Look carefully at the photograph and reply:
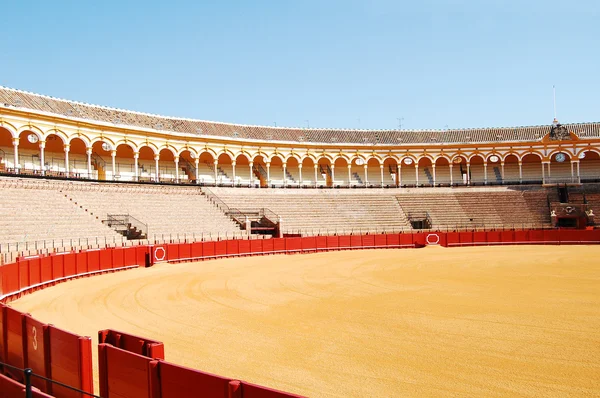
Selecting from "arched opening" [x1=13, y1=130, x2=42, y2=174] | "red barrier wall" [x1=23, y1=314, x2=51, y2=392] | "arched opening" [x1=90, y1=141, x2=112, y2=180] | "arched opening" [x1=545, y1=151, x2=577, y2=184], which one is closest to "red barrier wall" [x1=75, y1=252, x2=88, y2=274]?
"red barrier wall" [x1=23, y1=314, x2=51, y2=392]

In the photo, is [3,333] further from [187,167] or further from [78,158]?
[187,167]

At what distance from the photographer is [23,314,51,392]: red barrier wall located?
621cm

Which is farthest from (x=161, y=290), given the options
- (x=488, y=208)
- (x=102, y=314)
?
(x=488, y=208)

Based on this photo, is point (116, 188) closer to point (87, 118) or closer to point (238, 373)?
point (87, 118)

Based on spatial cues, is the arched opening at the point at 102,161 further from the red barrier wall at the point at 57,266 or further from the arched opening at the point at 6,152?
the red barrier wall at the point at 57,266

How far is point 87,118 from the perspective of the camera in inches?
1387

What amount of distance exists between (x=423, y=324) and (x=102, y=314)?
288 inches

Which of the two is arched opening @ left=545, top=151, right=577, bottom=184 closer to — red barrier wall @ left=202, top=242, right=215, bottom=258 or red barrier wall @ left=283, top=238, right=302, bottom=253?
red barrier wall @ left=283, top=238, right=302, bottom=253

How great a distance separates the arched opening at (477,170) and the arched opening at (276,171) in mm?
18854

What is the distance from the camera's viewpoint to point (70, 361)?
19.0 feet

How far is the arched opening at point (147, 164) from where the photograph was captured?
4064cm

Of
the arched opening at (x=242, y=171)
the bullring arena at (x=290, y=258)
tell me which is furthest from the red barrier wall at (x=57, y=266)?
the arched opening at (x=242, y=171)

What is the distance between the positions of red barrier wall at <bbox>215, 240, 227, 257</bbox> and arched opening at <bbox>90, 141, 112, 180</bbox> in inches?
596

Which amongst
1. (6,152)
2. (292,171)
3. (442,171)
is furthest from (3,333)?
(442,171)
